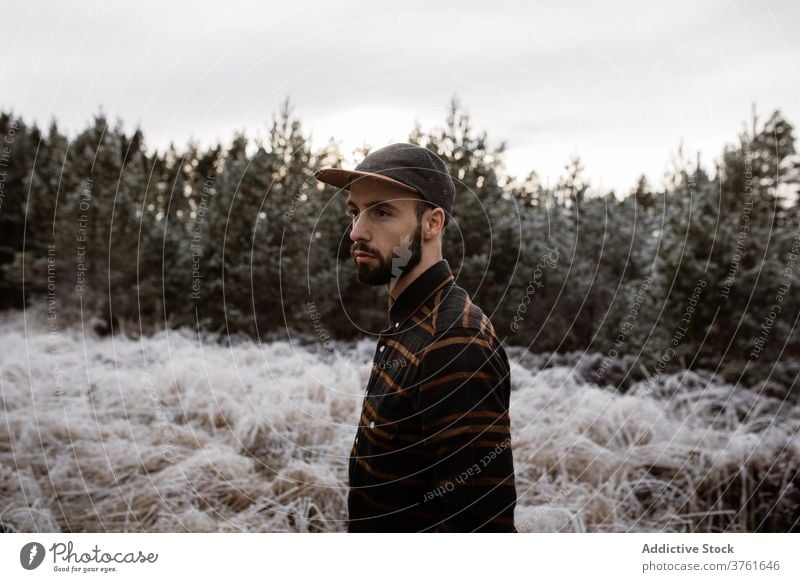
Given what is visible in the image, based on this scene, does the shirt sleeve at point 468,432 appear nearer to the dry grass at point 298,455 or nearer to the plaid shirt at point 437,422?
the plaid shirt at point 437,422

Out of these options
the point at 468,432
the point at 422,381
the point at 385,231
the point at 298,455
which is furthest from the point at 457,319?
the point at 298,455

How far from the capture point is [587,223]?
10234 mm

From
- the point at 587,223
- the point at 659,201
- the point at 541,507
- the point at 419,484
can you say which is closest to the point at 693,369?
the point at 659,201

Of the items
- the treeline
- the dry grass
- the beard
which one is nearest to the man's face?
the beard

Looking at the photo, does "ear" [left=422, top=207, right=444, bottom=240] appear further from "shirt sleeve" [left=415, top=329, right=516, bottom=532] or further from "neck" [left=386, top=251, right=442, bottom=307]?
"shirt sleeve" [left=415, top=329, right=516, bottom=532]

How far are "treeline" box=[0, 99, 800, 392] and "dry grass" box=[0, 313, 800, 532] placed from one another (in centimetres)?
129

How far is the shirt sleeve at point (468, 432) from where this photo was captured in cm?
134

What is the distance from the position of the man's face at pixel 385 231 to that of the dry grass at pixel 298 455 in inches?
82.5

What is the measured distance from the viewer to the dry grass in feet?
11.0

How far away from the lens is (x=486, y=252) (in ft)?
27.3

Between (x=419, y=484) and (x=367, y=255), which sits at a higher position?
(x=367, y=255)
